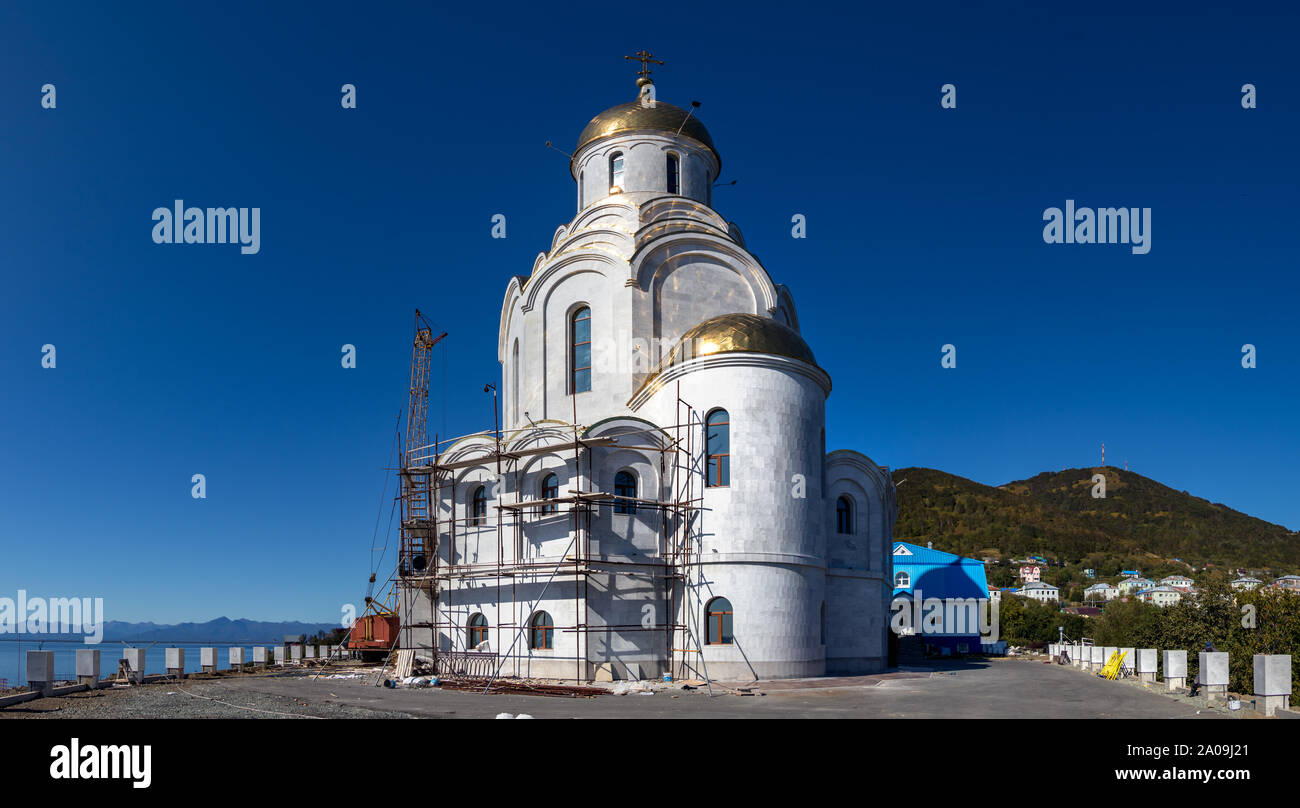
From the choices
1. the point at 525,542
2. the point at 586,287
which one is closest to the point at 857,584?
the point at 525,542

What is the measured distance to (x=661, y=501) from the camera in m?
25.8

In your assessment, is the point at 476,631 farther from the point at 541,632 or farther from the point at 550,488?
the point at 550,488

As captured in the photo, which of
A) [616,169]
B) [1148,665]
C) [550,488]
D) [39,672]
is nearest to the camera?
[39,672]

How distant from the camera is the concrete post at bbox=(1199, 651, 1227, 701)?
729 inches

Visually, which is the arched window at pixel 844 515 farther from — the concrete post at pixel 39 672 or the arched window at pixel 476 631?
the concrete post at pixel 39 672

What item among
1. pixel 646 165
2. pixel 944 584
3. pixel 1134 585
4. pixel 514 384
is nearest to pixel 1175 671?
pixel 514 384

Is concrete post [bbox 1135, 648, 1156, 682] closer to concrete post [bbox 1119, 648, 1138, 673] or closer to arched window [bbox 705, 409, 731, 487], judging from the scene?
concrete post [bbox 1119, 648, 1138, 673]

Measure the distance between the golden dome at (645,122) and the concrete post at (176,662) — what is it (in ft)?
72.0

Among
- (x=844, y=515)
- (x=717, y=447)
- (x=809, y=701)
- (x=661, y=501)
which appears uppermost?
(x=717, y=447)

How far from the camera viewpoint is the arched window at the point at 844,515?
1138 inches

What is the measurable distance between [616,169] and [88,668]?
22.8m

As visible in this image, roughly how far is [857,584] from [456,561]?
1253 cm

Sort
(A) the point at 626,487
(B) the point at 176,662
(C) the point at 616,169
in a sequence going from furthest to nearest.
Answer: (C) the point at 616,169 → (A) the point at 626,487 → (B) the point at 176,662
